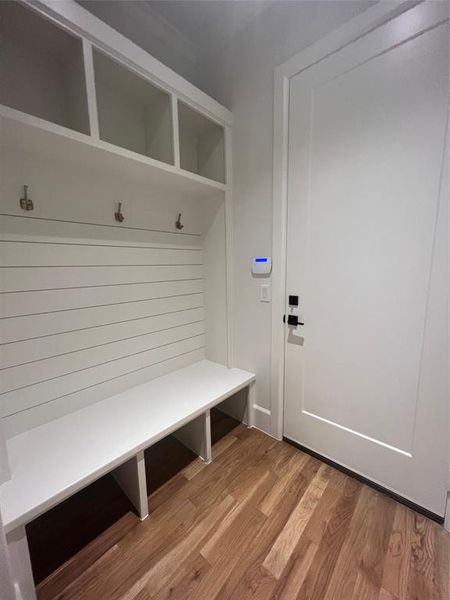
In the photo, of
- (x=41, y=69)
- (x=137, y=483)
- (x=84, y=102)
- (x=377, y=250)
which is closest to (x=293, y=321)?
(x=377, y=250)

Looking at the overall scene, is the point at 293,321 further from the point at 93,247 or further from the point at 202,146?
the point at 202,146

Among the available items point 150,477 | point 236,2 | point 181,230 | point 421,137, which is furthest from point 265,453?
point 236,2

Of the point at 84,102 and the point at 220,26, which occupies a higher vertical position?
the point at 220,26

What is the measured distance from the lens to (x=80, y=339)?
147cm

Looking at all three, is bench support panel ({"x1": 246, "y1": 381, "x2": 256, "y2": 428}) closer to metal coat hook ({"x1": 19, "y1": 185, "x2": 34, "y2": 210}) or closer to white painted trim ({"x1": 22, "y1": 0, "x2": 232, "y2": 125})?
metal coat hook ({"x1": 19, "y1": 185, "x2": 34, "y2": 210})

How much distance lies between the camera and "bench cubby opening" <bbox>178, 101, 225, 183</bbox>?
5.98ft

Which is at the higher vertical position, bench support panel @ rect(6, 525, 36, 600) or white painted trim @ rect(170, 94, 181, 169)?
white painted trim @ rect(170, 94, 181, 169)

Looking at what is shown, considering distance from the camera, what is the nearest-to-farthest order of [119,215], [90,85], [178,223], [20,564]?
1. [20,564]
2. [90,85]
3. [119,215]
4. [178,223]

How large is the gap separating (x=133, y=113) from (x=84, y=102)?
580mm

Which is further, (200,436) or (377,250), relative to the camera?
(200,436)

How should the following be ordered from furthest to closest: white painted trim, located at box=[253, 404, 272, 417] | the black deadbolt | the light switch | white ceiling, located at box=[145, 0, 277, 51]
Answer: white painted trim, located at box=[253, 404, 272, 417] < the light switch < the black deadbolt < white ceiling, located at box=[145, 0, 277, 51]

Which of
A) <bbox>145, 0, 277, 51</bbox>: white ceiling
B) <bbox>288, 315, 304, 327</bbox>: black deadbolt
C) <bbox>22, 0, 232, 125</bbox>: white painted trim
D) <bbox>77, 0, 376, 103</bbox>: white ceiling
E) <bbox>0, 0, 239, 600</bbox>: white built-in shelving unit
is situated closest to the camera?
<bbox>22, 0, 232, 125</bbox>: white painted trim

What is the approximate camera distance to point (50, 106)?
1288 mm

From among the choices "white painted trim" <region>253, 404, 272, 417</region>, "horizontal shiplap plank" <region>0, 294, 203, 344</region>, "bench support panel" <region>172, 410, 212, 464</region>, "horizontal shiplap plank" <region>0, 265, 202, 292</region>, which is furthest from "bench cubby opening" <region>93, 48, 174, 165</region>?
"white painted trim" <region>253, 404, 272, 417</region>
